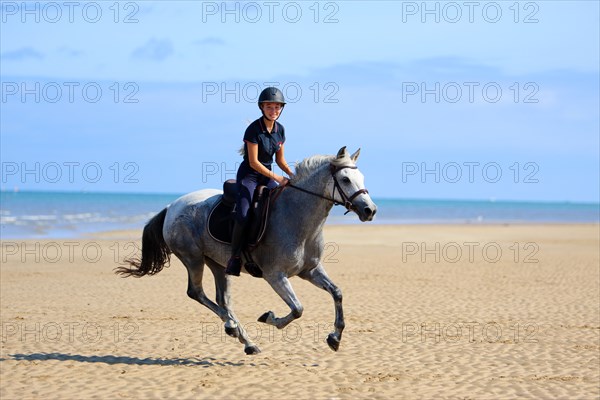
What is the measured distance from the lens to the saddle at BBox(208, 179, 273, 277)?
8367mm

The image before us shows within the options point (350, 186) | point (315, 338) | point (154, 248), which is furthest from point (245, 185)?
point (315, 338)

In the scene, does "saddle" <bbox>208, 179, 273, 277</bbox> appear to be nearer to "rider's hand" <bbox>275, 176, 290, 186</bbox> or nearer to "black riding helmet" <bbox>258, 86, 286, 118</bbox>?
"rider's hand" <bbox>275, 176, 290, 186</bbox>

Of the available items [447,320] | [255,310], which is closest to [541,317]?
[447,320]

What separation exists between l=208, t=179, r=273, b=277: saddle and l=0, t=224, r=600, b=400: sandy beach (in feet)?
4.79

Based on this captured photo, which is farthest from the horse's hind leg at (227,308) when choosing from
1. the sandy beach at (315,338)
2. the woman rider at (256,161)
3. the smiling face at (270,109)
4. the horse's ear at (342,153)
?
the horse's ear at (342,153)

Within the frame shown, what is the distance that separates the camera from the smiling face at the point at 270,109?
328 inches

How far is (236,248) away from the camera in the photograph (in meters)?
8.39

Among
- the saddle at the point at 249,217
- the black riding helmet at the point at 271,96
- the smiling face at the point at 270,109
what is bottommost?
the saddle at the point at 249,217

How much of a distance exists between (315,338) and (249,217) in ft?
9.83

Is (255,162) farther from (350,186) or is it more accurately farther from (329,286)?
→ (329,286)

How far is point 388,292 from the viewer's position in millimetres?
16578

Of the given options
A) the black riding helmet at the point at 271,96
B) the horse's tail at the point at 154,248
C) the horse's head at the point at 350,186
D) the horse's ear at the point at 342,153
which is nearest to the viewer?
the horse's head at the point at 350,186

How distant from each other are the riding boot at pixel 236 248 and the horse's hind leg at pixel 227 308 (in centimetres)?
86

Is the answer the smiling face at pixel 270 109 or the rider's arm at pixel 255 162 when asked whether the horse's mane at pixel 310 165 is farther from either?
the smiling face at pixel 270 109
